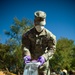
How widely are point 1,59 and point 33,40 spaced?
54.0 m

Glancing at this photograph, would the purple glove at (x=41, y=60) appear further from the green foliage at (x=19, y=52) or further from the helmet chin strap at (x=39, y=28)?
the green foliage at (x=19, y=52)

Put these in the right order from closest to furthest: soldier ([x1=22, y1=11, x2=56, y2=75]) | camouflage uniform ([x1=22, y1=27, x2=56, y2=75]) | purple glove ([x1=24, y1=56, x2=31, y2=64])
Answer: purple glove ([x1=24, y1=56, x2=31, y2=64]) < soldier ([x1=22, y1=11, x2=56, y2=75]) < camouflage uniform ([x1=22, y1=27, x2=56, y2=75])

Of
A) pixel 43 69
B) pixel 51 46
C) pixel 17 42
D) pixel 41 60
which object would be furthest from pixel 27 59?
pixel 17 42

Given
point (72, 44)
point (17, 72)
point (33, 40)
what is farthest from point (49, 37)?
point (72, 44)

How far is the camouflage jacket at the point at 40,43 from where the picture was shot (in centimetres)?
694

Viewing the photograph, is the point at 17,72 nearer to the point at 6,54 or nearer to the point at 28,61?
the point at 6,54

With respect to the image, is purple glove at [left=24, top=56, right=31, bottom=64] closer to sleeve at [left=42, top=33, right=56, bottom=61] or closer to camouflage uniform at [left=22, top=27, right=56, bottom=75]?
camouflage uniform at [left=22, top=27, right=56, bottom=75]

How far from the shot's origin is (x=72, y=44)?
70.1 metres

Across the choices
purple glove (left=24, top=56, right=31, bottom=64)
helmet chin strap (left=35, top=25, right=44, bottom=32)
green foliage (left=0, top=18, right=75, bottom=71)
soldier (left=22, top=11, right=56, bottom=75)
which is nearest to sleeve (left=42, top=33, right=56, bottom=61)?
soldier (left=22, top=11, right=56, bottom=75)

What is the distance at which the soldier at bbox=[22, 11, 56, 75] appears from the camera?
22.3ft

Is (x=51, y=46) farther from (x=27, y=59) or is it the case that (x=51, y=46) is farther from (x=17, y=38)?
(x=17, y=38)

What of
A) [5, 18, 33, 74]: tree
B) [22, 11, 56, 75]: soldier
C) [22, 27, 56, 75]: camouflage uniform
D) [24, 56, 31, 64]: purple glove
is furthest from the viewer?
[5, 18, 33, 74]: tree

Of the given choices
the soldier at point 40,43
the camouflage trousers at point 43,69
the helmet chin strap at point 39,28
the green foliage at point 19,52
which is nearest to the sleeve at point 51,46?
the soldier at point 40,43

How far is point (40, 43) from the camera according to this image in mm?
6949
